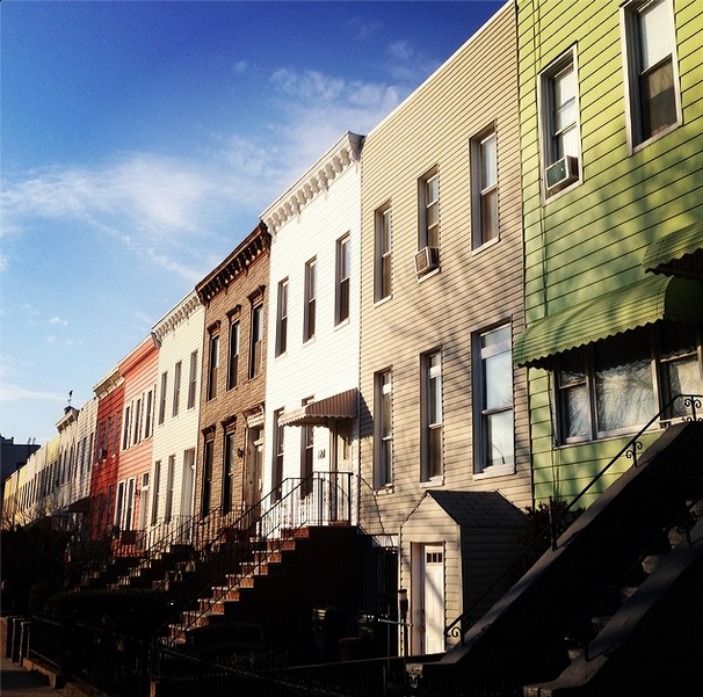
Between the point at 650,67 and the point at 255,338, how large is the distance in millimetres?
15003

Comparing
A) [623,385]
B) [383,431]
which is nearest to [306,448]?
[383,431]

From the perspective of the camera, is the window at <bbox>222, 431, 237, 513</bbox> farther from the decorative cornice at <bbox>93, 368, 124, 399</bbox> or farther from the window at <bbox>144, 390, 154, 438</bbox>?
the decorative cornice at <bbox>93, 368, 124, 399</bbox>

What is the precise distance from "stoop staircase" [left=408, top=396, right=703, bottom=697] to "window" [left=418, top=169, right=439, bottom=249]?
7.26 metres

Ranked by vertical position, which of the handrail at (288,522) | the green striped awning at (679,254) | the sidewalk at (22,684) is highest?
the green striped awning at (679,254)

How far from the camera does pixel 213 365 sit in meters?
27.7

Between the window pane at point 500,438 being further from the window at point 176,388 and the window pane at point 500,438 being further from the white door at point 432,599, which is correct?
the window at point 176,388

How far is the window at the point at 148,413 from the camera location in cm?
3438

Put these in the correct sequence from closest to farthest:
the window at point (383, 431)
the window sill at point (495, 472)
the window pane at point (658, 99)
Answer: the window pane at point (658, 99), the window sill at point (495, 472), the window at point (383, 431)

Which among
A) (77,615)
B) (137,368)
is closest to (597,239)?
(77,615)

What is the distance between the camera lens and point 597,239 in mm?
11930

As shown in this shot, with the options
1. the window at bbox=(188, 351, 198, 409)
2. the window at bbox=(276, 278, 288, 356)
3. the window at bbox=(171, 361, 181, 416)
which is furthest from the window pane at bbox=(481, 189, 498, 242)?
the window at bbox=(171, 361, 181, 416)

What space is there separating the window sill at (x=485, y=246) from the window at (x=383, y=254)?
10.3ft

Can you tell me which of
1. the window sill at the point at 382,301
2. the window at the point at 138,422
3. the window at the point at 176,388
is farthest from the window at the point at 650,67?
the window at the point at 138,422

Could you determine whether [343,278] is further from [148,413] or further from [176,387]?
[148,413]
